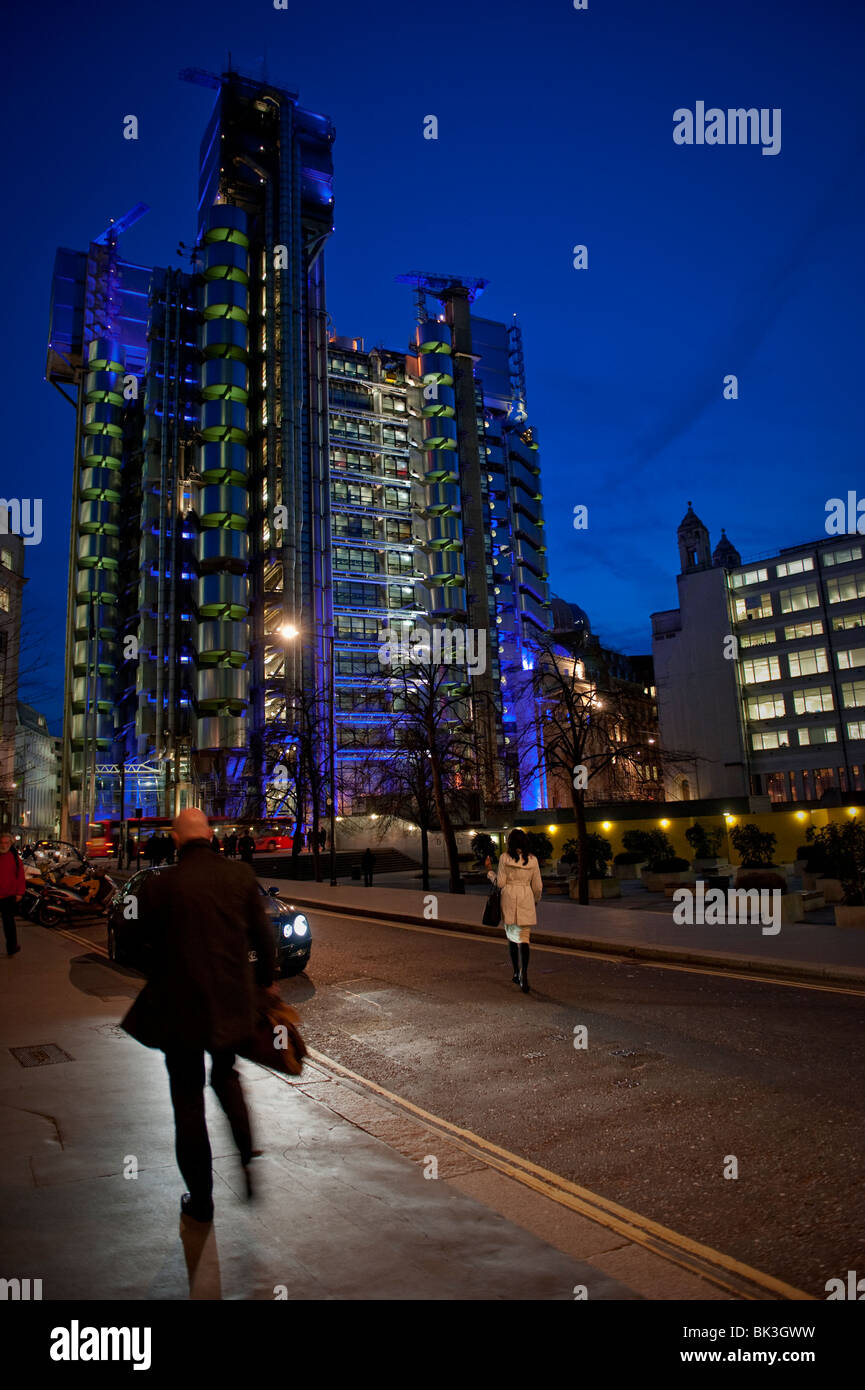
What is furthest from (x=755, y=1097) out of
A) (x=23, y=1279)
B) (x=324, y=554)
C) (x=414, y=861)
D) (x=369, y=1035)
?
(x=324, y=554)

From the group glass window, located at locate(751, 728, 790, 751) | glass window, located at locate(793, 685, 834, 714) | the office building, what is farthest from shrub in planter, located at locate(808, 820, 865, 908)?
glass window, located at locate(751, 728, 790, 751)

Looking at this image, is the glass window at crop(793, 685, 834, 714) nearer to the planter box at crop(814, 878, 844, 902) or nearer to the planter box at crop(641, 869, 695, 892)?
the planter box at crop(641, 869, 695, 892)

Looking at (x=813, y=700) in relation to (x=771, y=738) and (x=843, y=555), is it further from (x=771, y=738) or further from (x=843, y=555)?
(x=843, y=555)

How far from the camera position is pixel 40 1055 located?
287 inches

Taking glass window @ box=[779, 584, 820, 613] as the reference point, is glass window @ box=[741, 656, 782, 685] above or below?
below

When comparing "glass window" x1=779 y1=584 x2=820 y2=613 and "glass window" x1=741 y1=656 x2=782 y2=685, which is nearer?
"glass window" x1=779 y1=584 x2=820 y2=613

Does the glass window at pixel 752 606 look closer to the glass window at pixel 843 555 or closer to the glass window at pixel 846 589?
the glass window at pixel 846 589

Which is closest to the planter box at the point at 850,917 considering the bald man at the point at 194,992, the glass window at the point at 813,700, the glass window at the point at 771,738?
the bald man at the point at 194,992

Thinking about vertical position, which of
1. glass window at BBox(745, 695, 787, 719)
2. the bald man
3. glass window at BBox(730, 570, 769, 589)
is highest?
glass window at BBox(730, 570, 769, 589)

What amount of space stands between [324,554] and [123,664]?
26.0 m

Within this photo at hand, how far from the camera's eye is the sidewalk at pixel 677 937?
1080 cm

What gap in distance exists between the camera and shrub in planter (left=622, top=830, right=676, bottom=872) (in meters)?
32.5

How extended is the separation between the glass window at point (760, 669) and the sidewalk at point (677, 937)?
194 ft

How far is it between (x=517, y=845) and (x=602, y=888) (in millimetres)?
16704
